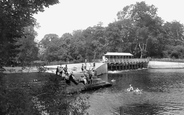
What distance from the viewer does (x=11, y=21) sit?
23.0 feet

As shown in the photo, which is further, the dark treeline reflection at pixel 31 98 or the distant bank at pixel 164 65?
the distant bank at pixel 164 65

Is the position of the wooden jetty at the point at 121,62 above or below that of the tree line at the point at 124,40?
below

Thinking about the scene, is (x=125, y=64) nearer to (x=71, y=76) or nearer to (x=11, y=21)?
(x=71, y=76)

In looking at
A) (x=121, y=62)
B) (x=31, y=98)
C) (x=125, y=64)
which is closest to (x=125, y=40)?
(x=125, y=64)

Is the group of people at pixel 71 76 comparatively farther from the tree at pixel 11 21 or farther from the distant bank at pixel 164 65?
the distant bank at pixel 164 65

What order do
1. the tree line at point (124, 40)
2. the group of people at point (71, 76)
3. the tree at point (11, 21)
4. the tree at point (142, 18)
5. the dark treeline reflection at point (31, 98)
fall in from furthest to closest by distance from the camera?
the tree at point (142, 18)
the tree line at point (124, 40)
the group of people at point (71, 76)
the tree at point (11, 21)
the dark treeline reflection at point (31, 98)

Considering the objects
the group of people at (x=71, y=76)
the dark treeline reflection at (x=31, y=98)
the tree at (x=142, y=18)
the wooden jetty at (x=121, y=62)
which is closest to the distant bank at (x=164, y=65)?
the wooden jetty at (x=121, y=62)

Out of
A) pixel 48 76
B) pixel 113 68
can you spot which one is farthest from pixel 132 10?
pixel 48 76

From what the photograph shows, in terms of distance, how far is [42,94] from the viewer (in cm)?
815

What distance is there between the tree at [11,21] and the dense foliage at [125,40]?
59603mm

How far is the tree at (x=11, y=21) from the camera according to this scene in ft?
22.6

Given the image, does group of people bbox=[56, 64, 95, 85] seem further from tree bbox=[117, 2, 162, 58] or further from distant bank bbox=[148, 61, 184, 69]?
tree bbox=[117, 2, 162, 58]

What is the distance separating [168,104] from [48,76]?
562 inches

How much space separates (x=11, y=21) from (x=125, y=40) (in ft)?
256
